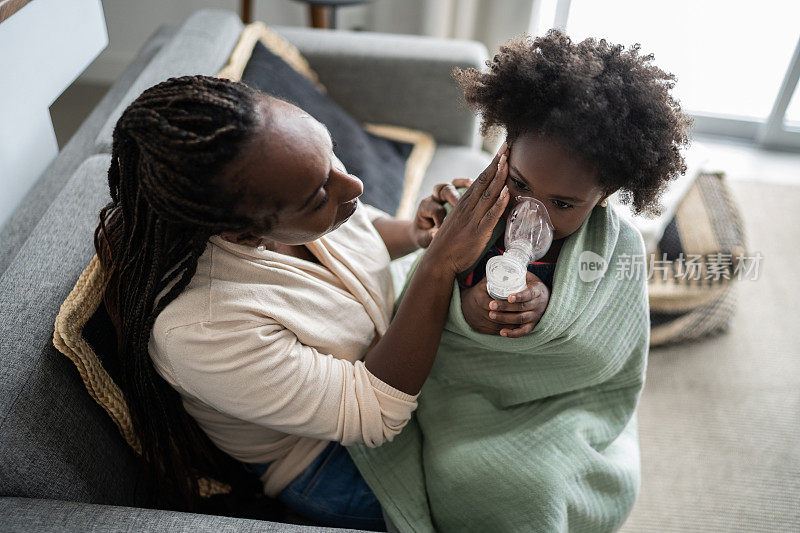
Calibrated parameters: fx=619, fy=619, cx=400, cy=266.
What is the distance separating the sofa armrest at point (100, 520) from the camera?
2.52ft

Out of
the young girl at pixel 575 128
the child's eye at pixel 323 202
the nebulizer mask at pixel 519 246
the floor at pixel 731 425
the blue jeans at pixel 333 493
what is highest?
the young girl at pixel 575 128

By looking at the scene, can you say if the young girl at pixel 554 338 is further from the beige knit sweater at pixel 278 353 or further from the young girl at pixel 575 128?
the beige knit sweater at pixel 278 353

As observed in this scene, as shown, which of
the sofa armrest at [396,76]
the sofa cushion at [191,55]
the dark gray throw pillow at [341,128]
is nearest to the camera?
the sofa cushion at [191,55]

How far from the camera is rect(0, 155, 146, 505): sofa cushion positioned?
0.82m

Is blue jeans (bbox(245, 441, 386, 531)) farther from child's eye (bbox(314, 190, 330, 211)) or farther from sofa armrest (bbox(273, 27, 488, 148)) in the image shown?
sofa armrest (bbox(273, 27, 488, 148))

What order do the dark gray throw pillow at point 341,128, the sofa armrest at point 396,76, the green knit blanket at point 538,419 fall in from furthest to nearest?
the sofa armrest at point 396,76
the dark gray throw pillow at point 341,128
the green knit blanket at point 538,419

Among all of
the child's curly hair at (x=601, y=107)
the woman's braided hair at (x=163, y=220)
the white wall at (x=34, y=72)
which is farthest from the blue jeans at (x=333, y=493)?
the white wall at (x=34, y=72)

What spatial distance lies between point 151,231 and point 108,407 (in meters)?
0.30

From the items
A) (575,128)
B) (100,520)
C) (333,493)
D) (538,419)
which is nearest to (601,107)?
(575,128)

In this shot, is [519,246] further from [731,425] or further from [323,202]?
[731,425]

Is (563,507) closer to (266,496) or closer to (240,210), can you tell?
(266,496)

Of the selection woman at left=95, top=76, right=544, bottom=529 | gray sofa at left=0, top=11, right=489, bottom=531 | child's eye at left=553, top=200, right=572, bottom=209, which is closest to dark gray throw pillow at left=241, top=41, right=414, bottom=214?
gray sofa at left=0, top=11, right=489, bottom=531

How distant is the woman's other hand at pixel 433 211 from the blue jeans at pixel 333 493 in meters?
0.40

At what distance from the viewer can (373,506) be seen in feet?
3.54
